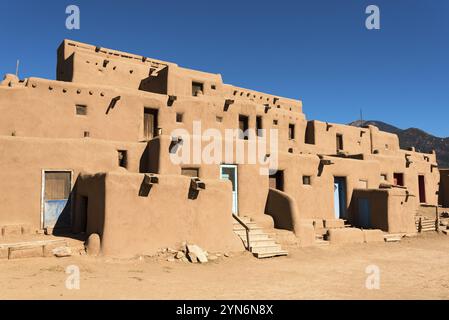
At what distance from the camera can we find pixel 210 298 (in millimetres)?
8422

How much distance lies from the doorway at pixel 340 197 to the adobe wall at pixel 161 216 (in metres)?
8.67

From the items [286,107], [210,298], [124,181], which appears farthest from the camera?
[286,107]

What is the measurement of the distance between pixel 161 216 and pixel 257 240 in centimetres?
406

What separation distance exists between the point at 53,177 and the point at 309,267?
9.62m

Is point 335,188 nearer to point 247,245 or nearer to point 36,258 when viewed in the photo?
point 247,245

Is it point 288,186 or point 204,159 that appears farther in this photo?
point 288,186

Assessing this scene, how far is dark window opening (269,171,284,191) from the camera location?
711 inches

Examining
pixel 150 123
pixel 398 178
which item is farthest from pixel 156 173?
pixel 398 178

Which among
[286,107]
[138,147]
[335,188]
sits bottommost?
[335,188]

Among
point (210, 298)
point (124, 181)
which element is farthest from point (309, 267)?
point (124, 181)

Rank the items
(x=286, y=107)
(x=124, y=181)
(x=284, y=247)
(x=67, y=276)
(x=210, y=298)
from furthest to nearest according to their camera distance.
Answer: (x=286, y=107) < (x=284, y=247) < (x=124, y=181) < (x=67, y=276) < (x=210, y=298)

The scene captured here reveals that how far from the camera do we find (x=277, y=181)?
18281mm

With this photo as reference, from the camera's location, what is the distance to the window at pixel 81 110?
56.9 feet

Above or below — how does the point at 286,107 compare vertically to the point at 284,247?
above
